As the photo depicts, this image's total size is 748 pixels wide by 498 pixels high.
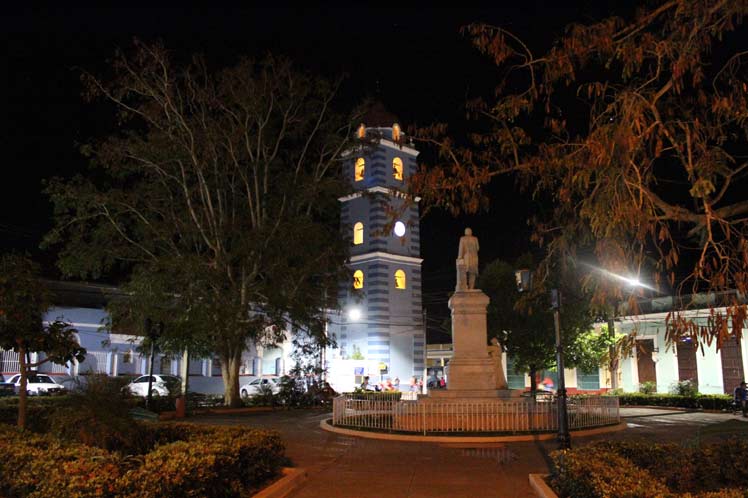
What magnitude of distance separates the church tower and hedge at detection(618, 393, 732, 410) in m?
15.7

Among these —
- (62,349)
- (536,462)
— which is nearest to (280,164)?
(62,349)

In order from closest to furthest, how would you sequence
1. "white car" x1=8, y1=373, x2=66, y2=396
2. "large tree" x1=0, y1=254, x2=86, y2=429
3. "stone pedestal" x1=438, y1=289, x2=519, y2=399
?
"large tree" x1=0, y1=254, x2=86, y2=429 < "stone pedestal" x1=438, y1=289, x2=519, y2=399 < "white car" x1=8, y1=373, x2=66, y2=396

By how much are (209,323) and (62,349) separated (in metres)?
12.1

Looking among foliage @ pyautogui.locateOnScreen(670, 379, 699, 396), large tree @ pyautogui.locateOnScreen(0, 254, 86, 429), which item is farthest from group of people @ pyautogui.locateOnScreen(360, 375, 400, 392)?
large tree @ pyautogui.locateOnScreen(0, 254, 86, 429)

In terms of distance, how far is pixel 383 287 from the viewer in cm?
4362

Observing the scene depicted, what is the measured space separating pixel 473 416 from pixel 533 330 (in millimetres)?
16643

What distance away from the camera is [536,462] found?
469 inches

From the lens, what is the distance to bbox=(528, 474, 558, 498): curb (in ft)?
28.4

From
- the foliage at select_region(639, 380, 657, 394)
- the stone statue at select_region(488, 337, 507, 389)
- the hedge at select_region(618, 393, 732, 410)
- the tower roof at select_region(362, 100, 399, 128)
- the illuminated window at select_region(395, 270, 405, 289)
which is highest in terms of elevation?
the tower roof at select_region(362, 100, 399, 128)

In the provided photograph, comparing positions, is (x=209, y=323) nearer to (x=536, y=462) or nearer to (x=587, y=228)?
(x=536, y=462)

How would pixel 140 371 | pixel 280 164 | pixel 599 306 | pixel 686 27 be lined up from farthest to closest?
pixel 140 371 → pixel 280 164 → pixel 599 306 → pixel 686 27

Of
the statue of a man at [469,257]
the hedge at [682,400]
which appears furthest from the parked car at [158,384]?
the hedge at [682,400]

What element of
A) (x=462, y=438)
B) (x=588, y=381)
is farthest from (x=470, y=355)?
(x=588, y=381)

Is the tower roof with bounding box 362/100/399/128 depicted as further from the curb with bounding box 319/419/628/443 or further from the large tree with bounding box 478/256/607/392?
the curb with bounding box 319/419/628/443
